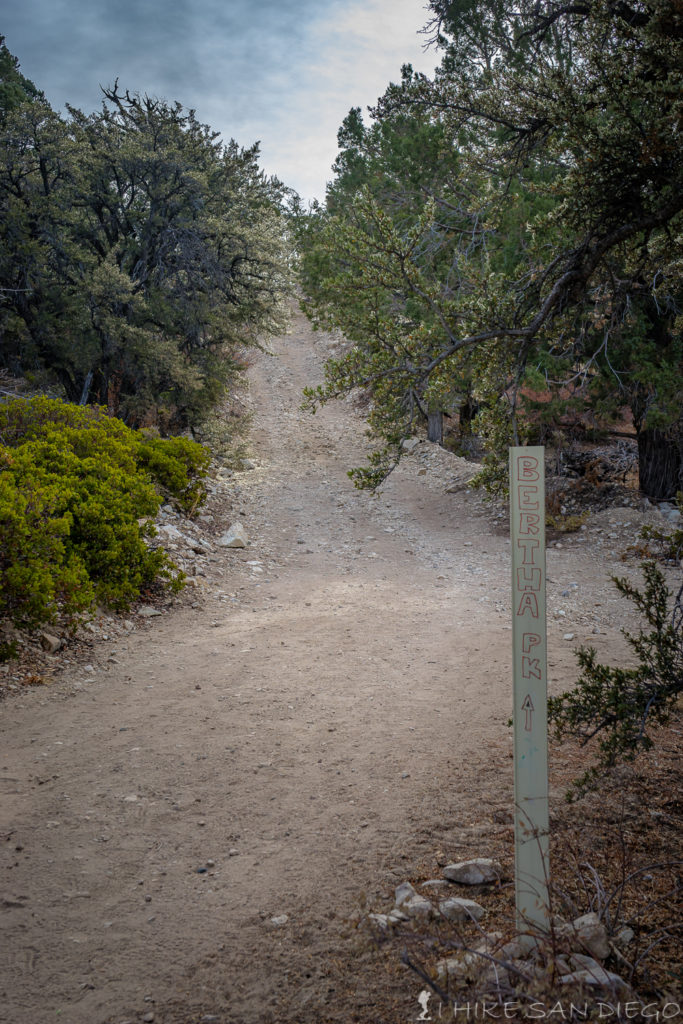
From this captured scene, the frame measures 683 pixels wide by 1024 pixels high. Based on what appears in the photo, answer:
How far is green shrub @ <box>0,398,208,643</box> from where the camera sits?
5.88m

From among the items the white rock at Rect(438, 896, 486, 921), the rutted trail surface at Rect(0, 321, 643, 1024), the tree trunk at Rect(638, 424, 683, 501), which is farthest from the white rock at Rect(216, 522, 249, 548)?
the white rock at Rect(438, 896, 486, 921)

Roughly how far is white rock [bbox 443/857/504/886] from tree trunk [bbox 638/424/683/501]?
30.6ft

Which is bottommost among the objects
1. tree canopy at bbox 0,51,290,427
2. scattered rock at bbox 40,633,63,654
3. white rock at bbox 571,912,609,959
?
white rock at bbox 571,912,609,959

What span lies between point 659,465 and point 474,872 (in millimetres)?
9757

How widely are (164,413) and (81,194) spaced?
4.81 m

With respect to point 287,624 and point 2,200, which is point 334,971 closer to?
point 287,624

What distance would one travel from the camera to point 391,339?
4754 mm

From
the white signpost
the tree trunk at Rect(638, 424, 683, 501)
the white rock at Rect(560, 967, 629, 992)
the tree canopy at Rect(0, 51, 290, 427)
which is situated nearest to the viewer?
the white rock at Rect(560, 967, 629, 992)

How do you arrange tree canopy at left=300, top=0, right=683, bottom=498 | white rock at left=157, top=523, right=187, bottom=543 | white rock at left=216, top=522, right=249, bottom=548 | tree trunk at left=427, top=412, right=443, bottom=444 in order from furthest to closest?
tree trunk at left=427, top=412, right=443, bottom=444
white rock at left=216, top=522, right=249, bottom=548
white rock at left=157, top=523, right=187, bottom=543
tree canopy at left=300, top=0, right=683, bottom=498

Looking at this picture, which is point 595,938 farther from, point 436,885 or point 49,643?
point 49,643

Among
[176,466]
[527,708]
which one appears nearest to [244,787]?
[527,708]

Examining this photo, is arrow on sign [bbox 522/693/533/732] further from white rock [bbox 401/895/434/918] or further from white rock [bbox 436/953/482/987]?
white rock [bbox 401/895/434/918]

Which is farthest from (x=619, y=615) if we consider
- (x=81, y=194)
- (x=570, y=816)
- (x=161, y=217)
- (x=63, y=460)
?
(x=81, y=194)

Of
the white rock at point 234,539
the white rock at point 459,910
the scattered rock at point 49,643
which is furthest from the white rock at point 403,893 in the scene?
the white rock at point 234,539
